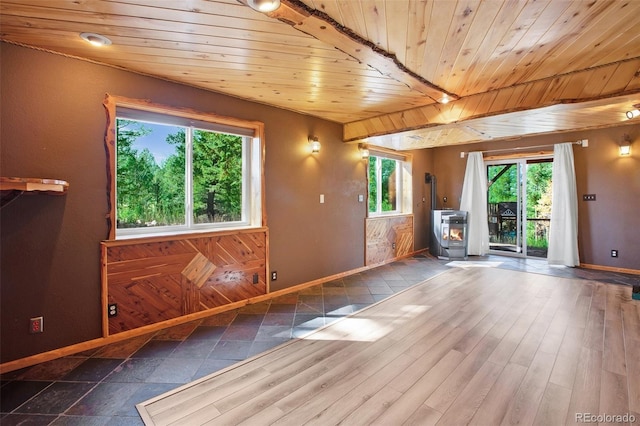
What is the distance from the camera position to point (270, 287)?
385cm

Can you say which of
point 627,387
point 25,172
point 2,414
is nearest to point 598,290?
point 627,387

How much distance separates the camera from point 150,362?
7.60ft

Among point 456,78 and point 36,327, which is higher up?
point 456,78

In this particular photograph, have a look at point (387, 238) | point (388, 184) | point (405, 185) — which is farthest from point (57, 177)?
point (405, 185)

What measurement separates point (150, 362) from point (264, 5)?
269cm

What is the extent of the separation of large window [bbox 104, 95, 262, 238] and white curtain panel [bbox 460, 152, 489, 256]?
16.5 feet

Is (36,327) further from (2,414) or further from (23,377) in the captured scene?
(2,414)

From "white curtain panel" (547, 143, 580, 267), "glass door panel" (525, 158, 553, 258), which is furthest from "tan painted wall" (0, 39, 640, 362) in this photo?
"glass door panel" (525, 158, 553, 258)

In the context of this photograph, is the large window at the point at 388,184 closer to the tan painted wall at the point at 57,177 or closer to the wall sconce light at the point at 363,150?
the wall sconce light at the point at 363,150

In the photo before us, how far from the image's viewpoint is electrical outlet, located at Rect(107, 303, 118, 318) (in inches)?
103

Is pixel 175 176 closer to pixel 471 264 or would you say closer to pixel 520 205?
pixel 471 264

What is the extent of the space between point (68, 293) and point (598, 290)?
611cm

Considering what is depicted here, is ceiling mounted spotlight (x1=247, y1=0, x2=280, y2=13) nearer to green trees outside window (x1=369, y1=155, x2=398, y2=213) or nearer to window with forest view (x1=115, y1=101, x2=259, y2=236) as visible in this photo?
window with forest view (x1=115, y1=101, x2=259, y2=236)

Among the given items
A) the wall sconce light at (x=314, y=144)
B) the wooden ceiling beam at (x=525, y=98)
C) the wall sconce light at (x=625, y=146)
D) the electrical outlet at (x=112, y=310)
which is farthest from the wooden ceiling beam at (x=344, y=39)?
the wall sconce light at (x=625, y=146)
